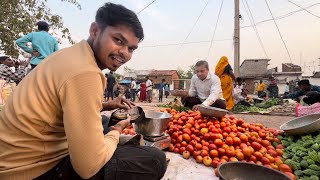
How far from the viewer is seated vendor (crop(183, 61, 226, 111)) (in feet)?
16.4

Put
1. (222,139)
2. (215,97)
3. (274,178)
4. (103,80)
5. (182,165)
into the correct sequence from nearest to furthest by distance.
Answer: (103,80), (274,178), (182,165), (222,139), (215,97)

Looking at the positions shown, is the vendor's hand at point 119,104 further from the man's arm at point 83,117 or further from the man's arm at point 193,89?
the man's arm at point 193,89

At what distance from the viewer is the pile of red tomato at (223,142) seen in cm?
298

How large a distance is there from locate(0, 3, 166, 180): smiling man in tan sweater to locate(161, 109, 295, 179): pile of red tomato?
66.9 inches

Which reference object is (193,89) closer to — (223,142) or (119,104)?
(223,142)

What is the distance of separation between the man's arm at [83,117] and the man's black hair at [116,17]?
0.37 m

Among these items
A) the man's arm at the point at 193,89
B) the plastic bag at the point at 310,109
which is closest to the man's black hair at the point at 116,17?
the man's arm at the point at 193,89

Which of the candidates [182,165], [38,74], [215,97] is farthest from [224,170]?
[215,97]

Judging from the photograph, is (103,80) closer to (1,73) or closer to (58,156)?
(58,156)

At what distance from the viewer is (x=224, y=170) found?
2.37m

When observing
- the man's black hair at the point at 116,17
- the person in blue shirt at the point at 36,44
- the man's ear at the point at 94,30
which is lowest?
the man's ear at the point at 94,30

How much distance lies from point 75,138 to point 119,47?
574 mm

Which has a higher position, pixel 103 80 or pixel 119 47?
pixel 119 47

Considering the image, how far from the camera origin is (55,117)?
4.47ft
